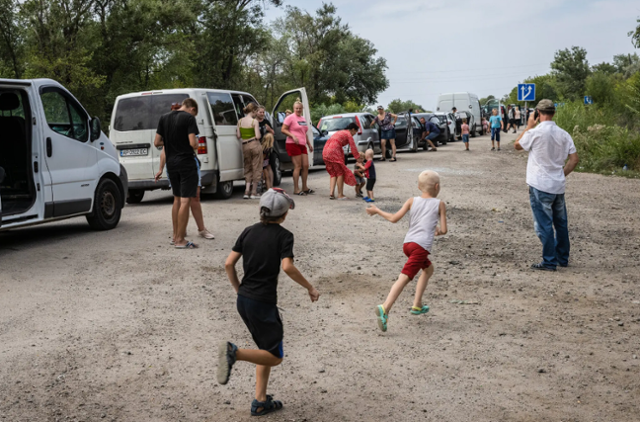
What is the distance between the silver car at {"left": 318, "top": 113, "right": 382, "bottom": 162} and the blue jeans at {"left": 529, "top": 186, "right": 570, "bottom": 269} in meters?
15.0

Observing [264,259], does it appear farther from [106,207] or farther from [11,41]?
[11,41]

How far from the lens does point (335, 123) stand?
77.4ft

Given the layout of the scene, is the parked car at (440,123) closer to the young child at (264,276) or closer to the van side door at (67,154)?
the van side door at (67,154)

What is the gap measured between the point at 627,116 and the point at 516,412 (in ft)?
94.5

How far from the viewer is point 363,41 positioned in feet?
253

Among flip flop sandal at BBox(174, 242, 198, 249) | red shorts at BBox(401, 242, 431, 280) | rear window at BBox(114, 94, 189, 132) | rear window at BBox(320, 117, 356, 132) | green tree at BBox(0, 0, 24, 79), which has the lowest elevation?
flip flop sandal at BBox(174, 242, 198, 249)

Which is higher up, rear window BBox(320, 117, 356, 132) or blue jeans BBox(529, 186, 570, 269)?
rear window BBox(320, 117, 356, 132)

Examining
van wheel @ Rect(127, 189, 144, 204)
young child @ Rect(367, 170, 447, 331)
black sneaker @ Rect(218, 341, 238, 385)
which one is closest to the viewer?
black sneaker @ Rect(218, 341, 238, 385)

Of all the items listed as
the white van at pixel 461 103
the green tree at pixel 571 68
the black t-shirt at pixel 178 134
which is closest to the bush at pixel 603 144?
the black t-shirt at pixel 178 134

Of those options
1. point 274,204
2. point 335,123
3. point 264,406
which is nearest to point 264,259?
point 274,204

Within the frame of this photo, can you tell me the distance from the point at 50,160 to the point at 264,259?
6306 mm

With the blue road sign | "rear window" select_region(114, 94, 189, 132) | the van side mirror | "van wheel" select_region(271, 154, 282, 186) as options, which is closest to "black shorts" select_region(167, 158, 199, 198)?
the van side mirror

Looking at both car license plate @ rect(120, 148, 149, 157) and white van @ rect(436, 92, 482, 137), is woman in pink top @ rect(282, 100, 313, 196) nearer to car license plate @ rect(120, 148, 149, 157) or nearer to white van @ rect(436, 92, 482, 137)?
car license plate @ rect(120, 148, 149, 157)

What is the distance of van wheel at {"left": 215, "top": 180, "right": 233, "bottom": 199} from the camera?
14.3 meters
